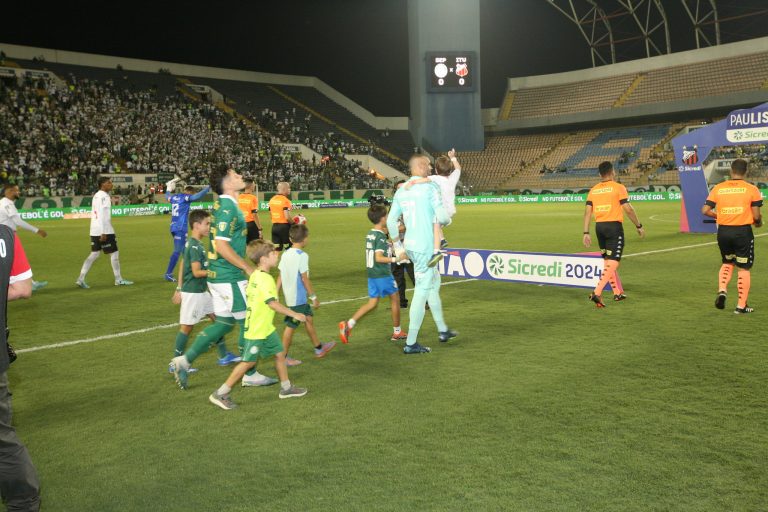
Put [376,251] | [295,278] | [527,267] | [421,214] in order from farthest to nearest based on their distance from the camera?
[527,267], [376,251], [421,214], [295,278]

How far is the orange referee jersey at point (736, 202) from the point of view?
885 cm

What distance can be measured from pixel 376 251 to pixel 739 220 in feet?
16.7

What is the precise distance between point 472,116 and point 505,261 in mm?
59118

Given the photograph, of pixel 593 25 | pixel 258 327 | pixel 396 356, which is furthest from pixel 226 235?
pixel 593 25

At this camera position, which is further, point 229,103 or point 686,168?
point 229,103

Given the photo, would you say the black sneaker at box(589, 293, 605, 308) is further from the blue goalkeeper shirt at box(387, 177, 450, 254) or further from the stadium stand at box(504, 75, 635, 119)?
the stadium stand at box(504, 75, 635, 119)

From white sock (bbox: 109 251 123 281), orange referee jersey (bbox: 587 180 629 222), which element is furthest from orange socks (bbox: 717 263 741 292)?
white sock (bbox: 109 251 123 281)

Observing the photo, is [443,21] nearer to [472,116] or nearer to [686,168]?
[472,116]

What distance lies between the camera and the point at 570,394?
5707 mm

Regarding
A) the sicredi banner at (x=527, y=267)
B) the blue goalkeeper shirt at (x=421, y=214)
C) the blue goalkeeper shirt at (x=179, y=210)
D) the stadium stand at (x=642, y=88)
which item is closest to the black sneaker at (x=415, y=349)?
the blue goalkeeper shirt at (x=421, y=214)

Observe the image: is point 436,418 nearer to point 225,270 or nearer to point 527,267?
point 225,270

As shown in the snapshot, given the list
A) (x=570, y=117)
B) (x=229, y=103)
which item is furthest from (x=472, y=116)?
(x=229, y=103)

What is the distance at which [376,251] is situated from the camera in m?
7.63

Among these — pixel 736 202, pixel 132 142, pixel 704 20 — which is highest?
pixel 704 20
